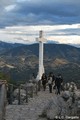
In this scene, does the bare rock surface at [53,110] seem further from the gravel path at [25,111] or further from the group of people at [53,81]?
the group of people at [53,81]

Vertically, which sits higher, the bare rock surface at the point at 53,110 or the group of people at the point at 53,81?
the group of people at the point at 53,81

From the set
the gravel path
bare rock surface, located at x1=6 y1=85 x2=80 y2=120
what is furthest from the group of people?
bare rock surface, located at x1=6 y1=85 x2=80 y2=120

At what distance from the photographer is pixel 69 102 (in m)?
18.7

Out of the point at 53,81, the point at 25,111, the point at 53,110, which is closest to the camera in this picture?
the point at 53,110

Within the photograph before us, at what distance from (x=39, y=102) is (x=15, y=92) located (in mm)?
2069

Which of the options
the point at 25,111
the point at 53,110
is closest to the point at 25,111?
Result: the point at 25,111

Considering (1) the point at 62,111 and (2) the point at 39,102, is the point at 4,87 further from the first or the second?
(2) the point at 39,102

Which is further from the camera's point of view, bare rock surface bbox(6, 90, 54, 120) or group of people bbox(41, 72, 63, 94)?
group of people bbox(41, 72, 63, 94)

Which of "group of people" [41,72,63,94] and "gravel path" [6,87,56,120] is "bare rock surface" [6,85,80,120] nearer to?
"gravel path" [6,87,56,120]

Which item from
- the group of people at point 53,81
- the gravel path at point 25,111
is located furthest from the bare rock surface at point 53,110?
the group of people at point 53,81

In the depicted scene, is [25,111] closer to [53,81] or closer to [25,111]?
[25,111]

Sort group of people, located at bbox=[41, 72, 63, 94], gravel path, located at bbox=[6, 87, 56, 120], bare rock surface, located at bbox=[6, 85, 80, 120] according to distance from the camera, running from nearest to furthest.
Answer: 1. bare rock surface, located at bbox=[6, 85, 80, 120]
2. gravel path, located at bbox=[6, 87, 56, 120]
3. group of people, located at bbox=[41, 72, 63, 94]

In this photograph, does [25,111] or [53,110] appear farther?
[25,111]

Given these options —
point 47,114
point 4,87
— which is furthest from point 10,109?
point 4,87
